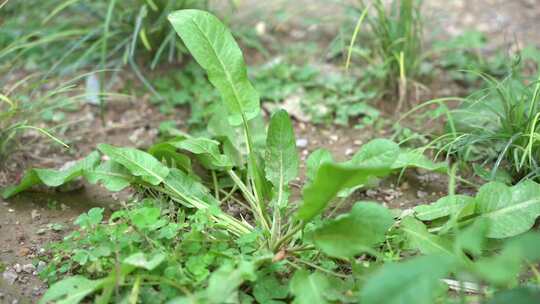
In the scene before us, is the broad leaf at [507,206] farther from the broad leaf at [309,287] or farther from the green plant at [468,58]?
the green plant at [468,58]

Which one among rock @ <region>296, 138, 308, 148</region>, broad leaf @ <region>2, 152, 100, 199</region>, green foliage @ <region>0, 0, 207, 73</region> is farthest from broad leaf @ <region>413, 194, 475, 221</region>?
green foliage @ <region>0, 0, 207, 73</region>

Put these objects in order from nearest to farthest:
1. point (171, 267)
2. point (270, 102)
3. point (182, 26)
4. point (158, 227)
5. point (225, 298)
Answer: point (225, 298), point (171, 267), point (158, 227), point (182, 26), point (270, 102)

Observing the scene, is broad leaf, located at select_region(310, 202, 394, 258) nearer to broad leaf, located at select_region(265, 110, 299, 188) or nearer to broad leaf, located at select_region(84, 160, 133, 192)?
broad leaf, located at select_region(265, 110, 299, 188)

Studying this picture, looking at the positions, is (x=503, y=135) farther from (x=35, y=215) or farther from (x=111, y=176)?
(x=35, y=215)

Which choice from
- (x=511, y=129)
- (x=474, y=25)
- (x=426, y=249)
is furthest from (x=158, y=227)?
(x=474, y=25)

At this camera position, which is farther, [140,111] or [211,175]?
[140,111]

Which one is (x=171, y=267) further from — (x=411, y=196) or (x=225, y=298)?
(x=411, y=196)
